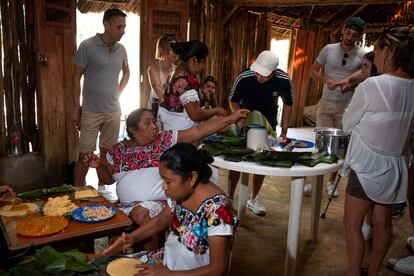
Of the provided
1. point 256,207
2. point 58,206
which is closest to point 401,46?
point 58,206

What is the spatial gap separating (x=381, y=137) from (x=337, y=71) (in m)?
2.31

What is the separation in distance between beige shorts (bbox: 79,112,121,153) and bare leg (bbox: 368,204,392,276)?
2.85 meters

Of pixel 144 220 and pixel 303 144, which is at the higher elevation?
pixel 303 144

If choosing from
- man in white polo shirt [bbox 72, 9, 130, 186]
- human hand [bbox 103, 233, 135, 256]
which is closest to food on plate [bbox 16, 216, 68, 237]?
human hand [bbox 103, 233, 135, 256]

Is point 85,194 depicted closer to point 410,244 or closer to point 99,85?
point 99,85

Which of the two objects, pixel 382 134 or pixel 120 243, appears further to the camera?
pixel 382 134

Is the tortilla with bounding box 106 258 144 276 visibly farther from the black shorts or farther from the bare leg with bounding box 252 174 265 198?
the bare leg with bounding box 252 174 265 198

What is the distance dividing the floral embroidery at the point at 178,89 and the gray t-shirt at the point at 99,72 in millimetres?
1073

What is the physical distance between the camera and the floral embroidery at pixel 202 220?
5.41 feet

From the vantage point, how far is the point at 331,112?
4.43 meters

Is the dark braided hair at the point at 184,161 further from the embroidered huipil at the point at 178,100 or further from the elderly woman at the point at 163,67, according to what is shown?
the elderly woman at the point at 163,67

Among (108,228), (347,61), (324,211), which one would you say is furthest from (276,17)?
(108,228)

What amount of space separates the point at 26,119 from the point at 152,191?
2.73 m

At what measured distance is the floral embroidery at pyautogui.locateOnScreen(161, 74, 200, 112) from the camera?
3.05 metres
